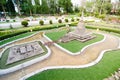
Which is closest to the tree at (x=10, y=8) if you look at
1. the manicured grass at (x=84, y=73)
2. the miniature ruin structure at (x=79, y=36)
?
the miniature ruin structure at (x=79, y=36)

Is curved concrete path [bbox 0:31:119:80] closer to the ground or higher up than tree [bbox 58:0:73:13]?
closer to the ground

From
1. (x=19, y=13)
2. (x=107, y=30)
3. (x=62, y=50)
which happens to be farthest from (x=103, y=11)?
(x=62, y=50)

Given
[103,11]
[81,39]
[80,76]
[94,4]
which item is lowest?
[80,76]

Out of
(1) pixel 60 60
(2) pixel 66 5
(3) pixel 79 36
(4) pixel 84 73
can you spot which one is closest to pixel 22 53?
(1) pixel 60 60

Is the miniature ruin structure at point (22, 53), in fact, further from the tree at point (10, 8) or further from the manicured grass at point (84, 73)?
the tree at point (10, 8)

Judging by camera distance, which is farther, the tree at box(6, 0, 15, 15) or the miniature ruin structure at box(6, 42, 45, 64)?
the tree at box(6, 0, 15, 15)

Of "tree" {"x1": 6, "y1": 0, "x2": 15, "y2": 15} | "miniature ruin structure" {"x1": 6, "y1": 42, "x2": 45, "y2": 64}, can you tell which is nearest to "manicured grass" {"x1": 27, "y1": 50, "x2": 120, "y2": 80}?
"miniature ruin structure" {"x1": 6, "y1": 42, "x2": 45, "y2": 64}

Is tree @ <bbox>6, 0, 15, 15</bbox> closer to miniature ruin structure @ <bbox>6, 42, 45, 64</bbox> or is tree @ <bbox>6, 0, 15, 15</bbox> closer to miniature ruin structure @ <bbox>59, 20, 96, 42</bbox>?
miniature ruin structure @ <bbox>59, 20, 96, 42</bbox>

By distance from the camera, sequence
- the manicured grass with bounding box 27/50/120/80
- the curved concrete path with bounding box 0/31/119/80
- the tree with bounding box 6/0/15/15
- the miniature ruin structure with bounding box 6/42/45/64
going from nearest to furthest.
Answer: the manicured grass with bounding box 27/50/120/80 → the curved concrete path with bounding box 0/31/119/80 → the miniature ruin structure with bounding box 6/42/45/64 → the tree with bounding box 6/0/15/15

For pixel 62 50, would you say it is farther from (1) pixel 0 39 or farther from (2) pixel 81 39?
(1) pixel 0 39

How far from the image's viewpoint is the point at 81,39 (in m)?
16.5

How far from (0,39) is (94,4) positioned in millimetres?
50658

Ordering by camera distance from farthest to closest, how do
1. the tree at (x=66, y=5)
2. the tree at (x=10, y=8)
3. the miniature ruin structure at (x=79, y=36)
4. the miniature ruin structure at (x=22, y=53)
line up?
1. the tree at (x=66, y=5)
2. the tree at (x=10, y=8)
3. the miniature ruin structure at (x=79, y=36)
4. the miniature ruin structure at (x=22, y=53)

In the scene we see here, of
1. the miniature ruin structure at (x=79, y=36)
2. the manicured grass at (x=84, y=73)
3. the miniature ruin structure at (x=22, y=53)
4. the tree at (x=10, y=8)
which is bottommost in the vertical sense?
the manicured grass at (x=84, y=73)
